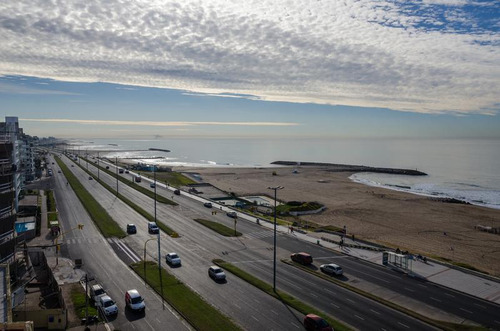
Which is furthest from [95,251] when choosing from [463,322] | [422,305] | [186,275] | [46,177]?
[46,177]

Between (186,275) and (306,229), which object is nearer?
(186,275)

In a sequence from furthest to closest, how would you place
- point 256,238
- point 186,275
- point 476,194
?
point 476,194 → point 256,238 → point 186,275

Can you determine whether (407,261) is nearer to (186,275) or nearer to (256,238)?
(256,238)

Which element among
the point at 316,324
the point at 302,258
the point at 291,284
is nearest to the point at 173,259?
the point at 291,284

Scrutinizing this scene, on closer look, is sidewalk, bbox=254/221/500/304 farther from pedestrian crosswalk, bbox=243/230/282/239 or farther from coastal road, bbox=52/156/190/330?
coastal road, bbox=52/156/190/330

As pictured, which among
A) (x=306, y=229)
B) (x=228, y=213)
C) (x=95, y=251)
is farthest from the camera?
(x=228, y=213)

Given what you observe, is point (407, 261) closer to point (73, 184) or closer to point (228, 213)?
point (228, 213)
